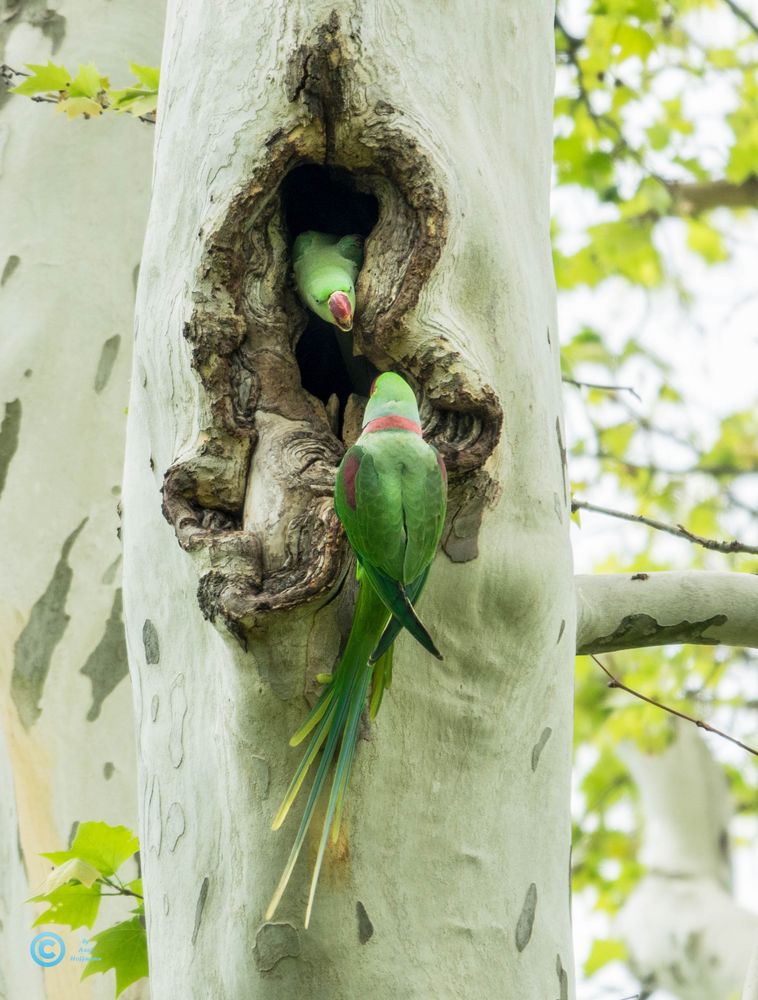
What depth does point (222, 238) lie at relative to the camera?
1.64m

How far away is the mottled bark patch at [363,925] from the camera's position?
149 centimetres

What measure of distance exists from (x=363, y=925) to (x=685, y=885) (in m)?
4.95

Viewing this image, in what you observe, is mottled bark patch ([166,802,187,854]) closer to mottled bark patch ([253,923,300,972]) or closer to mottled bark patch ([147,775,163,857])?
mottled bark patch ([147,775,163,857])

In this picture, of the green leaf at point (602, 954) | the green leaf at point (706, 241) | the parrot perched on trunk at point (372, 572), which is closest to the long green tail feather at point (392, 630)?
the parrot perched on trunk at point (372, 572)

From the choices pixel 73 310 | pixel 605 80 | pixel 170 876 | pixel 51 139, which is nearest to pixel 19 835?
pixel 170 876

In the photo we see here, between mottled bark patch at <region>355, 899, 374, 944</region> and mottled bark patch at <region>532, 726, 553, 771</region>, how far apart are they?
32 centimetres

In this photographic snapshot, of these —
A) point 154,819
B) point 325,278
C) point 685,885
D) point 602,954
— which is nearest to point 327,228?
point 325,278

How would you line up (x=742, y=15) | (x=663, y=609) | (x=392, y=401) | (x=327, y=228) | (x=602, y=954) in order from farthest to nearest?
(x=602, y=954), (x=742, y=15), (x=663, y=609), (x=327, y=228), (x=392, y=401)

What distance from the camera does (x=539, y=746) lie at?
1.64m

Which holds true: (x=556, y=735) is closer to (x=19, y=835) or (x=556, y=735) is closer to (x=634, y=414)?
(x=19, y=835)

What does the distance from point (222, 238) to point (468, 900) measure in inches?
39.5

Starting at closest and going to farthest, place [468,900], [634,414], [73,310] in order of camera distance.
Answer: [468,900] → [73,310] → [634,414]

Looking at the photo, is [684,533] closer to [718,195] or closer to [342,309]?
[342,309]

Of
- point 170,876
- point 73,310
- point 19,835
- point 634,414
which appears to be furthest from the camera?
point 634,414
